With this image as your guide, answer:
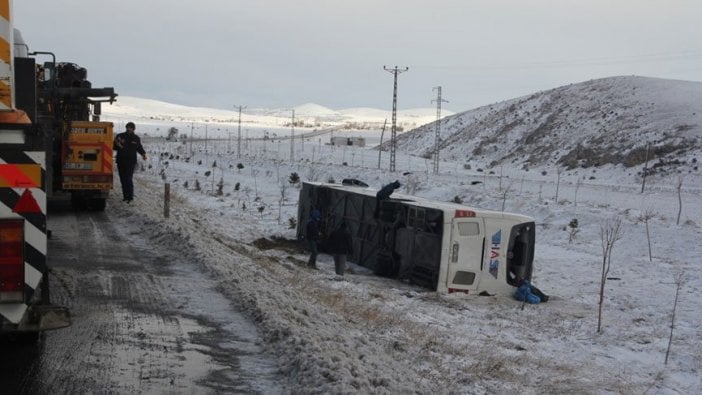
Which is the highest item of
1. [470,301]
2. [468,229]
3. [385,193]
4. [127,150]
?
[127,150]

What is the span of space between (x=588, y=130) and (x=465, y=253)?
5302cm

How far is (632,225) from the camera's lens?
19719mm

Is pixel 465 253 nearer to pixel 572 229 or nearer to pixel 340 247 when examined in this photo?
pixel 340 247

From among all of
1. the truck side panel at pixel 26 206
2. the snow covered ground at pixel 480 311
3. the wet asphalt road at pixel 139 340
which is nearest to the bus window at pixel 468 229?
the snow covered ground at pixel 480 311

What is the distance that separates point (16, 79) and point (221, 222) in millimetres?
15524

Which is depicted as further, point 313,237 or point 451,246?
point 313,237

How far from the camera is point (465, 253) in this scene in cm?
1379

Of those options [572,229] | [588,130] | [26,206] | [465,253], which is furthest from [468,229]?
[588,130]

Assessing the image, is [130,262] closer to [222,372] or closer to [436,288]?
[222,372]

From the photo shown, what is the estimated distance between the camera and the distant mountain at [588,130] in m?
48.0

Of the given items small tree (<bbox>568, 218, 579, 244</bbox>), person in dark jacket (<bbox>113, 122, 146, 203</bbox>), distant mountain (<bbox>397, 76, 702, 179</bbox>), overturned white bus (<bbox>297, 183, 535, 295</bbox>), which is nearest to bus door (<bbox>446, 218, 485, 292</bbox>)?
overturned white bus (<bbox>297, 183, 535, 295</bbox>)

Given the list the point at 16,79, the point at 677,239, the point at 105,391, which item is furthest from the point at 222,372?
the point at 677,239

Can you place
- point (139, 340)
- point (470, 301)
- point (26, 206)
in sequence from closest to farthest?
1. point (26, 206)
2. point (139, 340)
3. point (470, 301)

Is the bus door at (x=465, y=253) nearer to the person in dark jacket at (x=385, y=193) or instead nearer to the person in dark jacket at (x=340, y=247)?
the person in dark jacket at (x=385, y=193)
